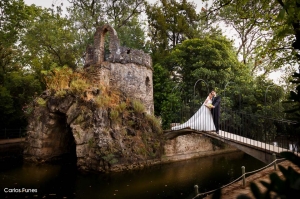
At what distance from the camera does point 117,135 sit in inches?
501

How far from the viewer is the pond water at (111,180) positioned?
28.6 ft

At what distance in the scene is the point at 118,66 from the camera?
52.6 ft

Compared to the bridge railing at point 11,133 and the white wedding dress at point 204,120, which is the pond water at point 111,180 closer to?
the white wedding dress at point 204,120

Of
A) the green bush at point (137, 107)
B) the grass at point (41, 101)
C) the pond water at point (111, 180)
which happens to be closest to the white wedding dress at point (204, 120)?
the pond water at point (111, 180)

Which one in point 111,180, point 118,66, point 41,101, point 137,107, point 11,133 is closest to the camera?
point 111,180

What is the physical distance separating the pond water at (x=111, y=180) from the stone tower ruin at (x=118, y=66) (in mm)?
5554

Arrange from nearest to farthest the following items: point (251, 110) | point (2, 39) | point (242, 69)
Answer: point (2, 39) → point (251, 110) → point (242, 69)

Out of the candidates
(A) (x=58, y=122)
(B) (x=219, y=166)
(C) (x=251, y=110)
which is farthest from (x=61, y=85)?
(C) (x=251, y=110)

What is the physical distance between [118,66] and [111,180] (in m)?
8.09

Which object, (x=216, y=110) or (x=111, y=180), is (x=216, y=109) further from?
(x=111, y=180)

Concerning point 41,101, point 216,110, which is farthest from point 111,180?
point 41,101

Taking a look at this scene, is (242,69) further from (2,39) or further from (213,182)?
(2,39)

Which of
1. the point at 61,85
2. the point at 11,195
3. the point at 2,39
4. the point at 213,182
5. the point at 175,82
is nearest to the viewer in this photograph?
the point at 11,195

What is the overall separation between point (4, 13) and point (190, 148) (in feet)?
52.7
